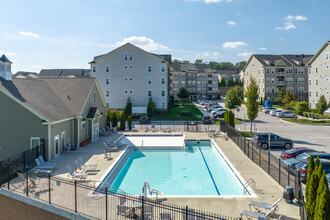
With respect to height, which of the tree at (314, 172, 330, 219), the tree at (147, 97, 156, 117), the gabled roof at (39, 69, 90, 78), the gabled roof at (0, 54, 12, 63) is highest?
the gabled roof at (39, 69, 90, 78)

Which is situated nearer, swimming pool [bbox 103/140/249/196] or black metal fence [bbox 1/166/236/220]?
black metal fence [bbox 1/166/236/220]

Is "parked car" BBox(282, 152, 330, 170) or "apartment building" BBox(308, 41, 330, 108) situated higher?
"apartment building" BBox(308, 41, 330, 108)

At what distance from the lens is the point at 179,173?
20750 millimetres

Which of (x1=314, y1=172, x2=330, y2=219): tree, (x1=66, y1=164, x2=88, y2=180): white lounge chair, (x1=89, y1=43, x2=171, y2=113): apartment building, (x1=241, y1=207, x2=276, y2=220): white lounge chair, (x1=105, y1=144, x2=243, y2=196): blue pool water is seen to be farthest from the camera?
(x1=89, y1=43, x2=171, y2=113): apartment building

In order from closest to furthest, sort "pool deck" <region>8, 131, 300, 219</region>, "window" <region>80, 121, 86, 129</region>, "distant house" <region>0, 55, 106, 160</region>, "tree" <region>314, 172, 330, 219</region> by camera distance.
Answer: "tree" <region>314, 172, 330, 219</region> → "pool deck" <region>8, 131, 300, 219</region> → "distant house" <region>0, 55, 106, 160</region> → "window" <region>80, 121, 86, 129</region>

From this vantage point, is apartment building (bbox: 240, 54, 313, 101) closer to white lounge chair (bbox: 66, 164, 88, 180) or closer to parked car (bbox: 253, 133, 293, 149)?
parked car (bbox: 253, 133, 293, 149)

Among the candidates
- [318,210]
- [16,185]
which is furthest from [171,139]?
[318,210]

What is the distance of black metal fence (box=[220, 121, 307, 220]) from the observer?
40.7 feet

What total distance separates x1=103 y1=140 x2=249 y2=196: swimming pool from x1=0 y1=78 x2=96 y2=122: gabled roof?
6719 mm

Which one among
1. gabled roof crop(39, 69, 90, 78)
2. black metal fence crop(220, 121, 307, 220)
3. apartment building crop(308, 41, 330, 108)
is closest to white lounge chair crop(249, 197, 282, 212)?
black metal fence crop(220, 121, 307, 220)

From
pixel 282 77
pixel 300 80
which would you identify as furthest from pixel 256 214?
pixel 300 80

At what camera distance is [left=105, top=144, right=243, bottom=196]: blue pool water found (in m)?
17.0

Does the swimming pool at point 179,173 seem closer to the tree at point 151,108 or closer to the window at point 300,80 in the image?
the tree at point 151,108

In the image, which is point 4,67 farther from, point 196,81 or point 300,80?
point 196,81
